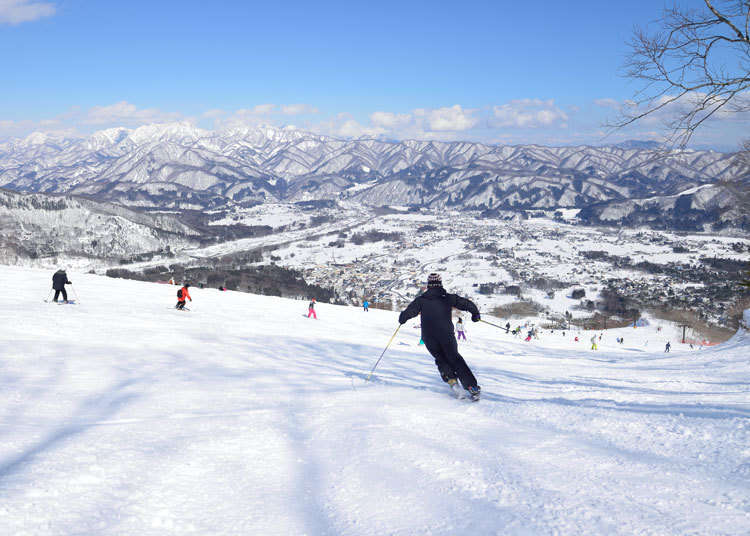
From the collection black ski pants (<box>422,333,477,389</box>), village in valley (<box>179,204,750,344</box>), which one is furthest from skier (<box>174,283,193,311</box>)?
village in valley (<box>179,204,750,344</box>)

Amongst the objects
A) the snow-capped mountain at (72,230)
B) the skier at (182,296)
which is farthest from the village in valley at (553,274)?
the skier at (182,296)

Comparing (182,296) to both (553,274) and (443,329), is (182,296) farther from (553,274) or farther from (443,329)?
(553,274)

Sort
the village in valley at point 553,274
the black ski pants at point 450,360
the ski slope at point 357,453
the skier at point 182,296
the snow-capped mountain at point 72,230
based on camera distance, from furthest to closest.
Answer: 1. the snow-capped mountain at point 72,230
2. the village in valley at point 553,274
3. the skier at point 182,296
4. the black ski pants at point 450,360
5. the ski slope at point 357,453

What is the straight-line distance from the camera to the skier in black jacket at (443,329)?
6941 millimetres

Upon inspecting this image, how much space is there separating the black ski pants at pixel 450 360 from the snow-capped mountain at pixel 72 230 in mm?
170186

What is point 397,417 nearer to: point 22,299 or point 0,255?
point 22,299

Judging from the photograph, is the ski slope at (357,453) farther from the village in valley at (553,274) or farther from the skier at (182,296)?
the village in valley at (553,274)

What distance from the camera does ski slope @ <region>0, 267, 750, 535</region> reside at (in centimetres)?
303

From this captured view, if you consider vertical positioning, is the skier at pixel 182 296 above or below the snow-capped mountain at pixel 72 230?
below

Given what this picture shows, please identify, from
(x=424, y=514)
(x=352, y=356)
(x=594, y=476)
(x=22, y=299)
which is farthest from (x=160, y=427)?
(x=22, y=299)

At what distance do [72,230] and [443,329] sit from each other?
209189mm

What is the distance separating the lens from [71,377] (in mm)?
7941

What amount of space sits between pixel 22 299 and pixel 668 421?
23032 millimetres

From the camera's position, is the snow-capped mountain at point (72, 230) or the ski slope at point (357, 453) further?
the snow-capped mountain at point (72, 230)
